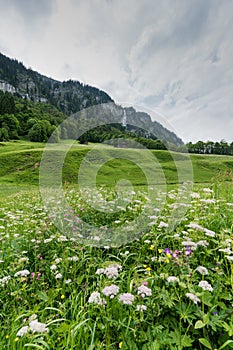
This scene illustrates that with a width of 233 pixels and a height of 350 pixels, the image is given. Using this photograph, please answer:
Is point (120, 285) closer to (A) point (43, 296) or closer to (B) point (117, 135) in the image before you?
(A) point (43, 296)

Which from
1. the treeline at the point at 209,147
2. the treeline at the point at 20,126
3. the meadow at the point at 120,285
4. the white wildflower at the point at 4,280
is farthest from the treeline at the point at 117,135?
the treeline at the point at 209,147

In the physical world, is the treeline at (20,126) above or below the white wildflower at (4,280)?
above

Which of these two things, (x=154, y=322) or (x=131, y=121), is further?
(x=131, y=121)

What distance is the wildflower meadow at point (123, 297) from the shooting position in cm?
163

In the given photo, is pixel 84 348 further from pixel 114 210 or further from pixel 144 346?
pixel 114 210

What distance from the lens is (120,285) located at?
2.21 metres

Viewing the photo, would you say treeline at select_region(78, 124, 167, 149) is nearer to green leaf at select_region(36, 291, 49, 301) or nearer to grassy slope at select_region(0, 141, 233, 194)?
green leaf at select_region(36, 291, 49, 301)

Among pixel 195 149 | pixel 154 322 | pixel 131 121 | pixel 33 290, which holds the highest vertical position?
pixel 195 149

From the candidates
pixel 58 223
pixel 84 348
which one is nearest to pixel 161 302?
pixel 84 348

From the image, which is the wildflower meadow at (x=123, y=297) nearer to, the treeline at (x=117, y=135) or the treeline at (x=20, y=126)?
the treeline at (x=117, y=135)

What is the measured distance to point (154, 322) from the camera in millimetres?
1801

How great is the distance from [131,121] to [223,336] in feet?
22.9

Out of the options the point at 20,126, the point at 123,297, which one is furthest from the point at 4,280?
the point at 20,126

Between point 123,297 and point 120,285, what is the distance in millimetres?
585
